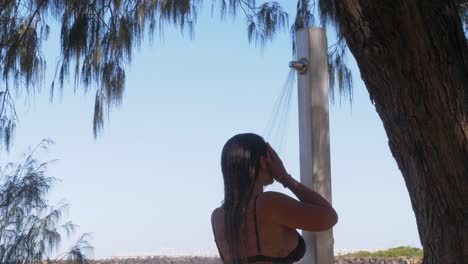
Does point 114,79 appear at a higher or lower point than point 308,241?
higher

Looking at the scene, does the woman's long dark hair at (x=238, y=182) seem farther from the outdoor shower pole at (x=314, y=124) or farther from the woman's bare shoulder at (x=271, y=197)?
the outdoor shower pole at (x=314, y=124)

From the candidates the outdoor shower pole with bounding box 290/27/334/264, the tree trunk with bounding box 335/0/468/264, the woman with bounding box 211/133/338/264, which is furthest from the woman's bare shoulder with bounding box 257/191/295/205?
the tree trunk with bounding box 335/0/468/264

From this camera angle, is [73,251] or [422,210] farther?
[73,251]

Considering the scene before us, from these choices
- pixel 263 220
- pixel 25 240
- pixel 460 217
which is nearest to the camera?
pixel 263 220

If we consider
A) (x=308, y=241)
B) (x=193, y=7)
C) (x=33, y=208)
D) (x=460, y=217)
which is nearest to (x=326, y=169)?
(x=308, y=241)

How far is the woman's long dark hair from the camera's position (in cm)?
179

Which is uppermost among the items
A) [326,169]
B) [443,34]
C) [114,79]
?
[114,79]

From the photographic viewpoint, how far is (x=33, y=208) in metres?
4.65

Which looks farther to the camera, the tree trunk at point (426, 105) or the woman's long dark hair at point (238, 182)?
the tree trunk at point (426, 105)

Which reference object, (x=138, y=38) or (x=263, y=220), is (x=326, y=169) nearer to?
(x=263, y=220)

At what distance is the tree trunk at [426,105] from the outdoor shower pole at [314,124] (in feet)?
0.45

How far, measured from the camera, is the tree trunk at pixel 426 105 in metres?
2.07

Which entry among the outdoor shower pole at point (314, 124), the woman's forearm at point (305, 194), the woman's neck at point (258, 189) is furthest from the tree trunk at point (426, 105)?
the woman's neck at point (258, 189)

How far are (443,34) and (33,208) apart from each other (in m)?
3.14
